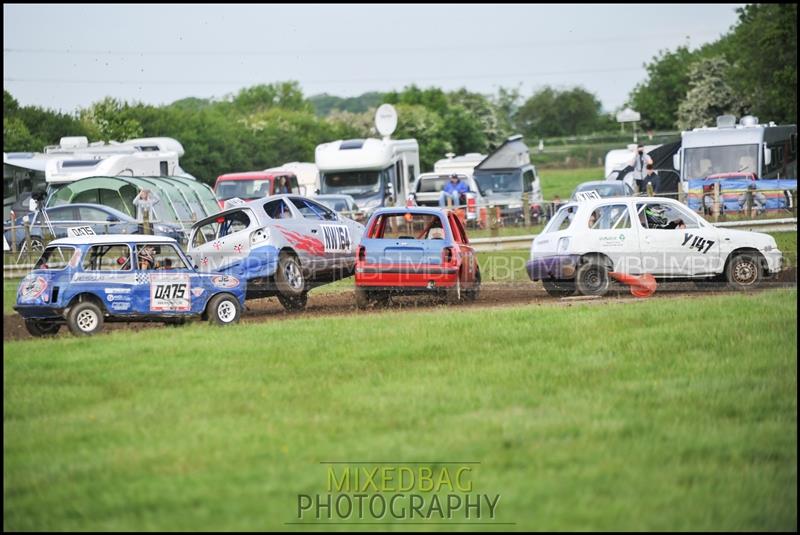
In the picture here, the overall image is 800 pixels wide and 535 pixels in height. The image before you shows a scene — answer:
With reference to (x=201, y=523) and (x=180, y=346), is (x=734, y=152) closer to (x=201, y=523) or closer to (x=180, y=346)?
(x=180, y=346)

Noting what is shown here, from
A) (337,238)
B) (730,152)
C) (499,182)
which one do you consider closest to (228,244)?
(337,238)

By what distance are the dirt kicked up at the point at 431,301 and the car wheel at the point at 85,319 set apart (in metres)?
0.63

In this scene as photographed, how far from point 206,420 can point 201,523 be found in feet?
8.10

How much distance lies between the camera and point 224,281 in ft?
52.6

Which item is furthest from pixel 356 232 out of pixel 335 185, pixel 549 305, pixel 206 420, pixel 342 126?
pixel 342 126

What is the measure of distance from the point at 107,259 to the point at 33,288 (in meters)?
1.10

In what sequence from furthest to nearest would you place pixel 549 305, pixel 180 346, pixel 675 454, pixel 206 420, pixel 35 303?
pixel 549 305
pixel 35 303
pixel 180 346
pixel 206 420
pixel 675 454

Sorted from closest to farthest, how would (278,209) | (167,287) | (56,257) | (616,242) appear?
(56,257) → (167,287) → (616,242) → (278,209)

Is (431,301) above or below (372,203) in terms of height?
below

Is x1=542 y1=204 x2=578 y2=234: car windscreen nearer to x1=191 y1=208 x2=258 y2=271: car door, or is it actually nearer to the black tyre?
the black tyre

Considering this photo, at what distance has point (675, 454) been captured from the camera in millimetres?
7992

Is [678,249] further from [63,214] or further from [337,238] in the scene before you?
[63,214]

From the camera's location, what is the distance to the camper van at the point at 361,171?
3503 cm

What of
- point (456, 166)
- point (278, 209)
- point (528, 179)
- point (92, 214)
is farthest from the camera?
point (456, 166)
